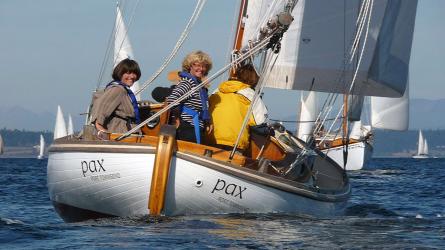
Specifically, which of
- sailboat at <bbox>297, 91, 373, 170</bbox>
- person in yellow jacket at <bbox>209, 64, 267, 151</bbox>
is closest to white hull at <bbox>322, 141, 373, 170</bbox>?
sailboat at <bbox>297, 91, 373, 170</bbox>

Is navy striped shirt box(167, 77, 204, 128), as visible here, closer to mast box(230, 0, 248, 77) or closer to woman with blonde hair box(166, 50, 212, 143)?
woman with blonde hair box(166, 50, 212, 143)

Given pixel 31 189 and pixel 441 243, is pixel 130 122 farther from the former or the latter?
pixel 31 189

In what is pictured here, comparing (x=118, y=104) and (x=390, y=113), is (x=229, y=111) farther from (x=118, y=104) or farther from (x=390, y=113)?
(x=390, y=113)

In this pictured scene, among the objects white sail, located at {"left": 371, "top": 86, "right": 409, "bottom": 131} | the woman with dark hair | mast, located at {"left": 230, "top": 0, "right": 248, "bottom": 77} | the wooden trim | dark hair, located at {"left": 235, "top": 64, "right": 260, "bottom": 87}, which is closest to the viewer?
the wooden trim

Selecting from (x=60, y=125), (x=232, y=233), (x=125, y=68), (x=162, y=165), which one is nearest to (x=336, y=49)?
(x=125, y=68)

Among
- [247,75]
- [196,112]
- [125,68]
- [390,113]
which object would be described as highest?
[390,113]

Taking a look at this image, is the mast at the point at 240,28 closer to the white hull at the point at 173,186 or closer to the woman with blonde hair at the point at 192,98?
the woman with blonde hair at the point at 192,98

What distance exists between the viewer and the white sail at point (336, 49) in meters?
19.5

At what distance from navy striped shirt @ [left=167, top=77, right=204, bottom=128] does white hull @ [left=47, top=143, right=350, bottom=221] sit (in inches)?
43.7

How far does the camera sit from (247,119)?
12.7 meters

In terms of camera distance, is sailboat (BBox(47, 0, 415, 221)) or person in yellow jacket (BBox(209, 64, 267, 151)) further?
person in yellow jacket (BBox(209, 64, 267, 151))

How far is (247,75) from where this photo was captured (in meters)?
13.9

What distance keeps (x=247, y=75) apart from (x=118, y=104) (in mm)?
1907

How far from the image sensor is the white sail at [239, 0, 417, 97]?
1953 cm
